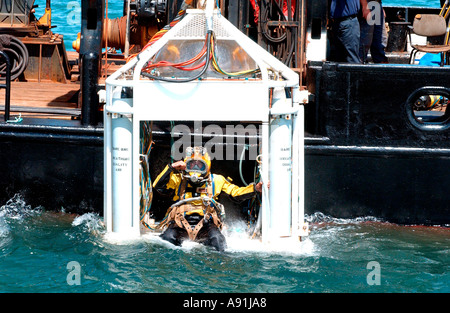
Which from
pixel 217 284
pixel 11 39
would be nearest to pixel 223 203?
pixel 217 284

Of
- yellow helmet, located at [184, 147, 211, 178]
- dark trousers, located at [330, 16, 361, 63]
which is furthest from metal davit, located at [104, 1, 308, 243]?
dark trousers, located at [330, 16, 361, 63]

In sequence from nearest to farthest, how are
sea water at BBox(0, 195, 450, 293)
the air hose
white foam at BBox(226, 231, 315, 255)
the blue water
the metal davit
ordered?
sea water at BBox(0, 195, 450, 293)
the metal davit
white foam at BBox(226, 231, 315, 255)
the air hose
the blue water

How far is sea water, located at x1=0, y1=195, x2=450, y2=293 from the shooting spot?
582cm

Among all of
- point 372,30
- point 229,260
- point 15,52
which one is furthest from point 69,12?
point 229,260

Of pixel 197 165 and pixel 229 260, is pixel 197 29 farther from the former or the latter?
pixel 229 260

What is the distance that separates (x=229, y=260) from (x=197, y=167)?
880 mm

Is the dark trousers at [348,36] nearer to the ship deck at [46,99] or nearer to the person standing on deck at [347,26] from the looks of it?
the person standing on deck at [347,26]

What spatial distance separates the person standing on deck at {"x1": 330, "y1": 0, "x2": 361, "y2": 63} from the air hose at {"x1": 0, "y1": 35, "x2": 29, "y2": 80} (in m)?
4.45

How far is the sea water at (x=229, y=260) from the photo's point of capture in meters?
5.82

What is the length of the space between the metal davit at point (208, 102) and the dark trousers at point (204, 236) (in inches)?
14.6

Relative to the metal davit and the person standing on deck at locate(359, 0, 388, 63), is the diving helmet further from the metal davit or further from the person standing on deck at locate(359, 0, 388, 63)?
the person standing on deck at locate(359, 0, 388, 63)

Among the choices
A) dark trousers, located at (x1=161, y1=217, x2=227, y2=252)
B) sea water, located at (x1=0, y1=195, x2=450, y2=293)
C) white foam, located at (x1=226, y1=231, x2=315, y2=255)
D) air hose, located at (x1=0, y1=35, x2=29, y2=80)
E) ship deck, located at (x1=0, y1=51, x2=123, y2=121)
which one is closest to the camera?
sea water, located at (x1=0, y1=195, x2=450, y2=293)

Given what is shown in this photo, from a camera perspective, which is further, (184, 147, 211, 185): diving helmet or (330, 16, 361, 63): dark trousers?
Answer: (330, 16, 361, 63): dark trousers

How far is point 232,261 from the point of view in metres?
6.21
